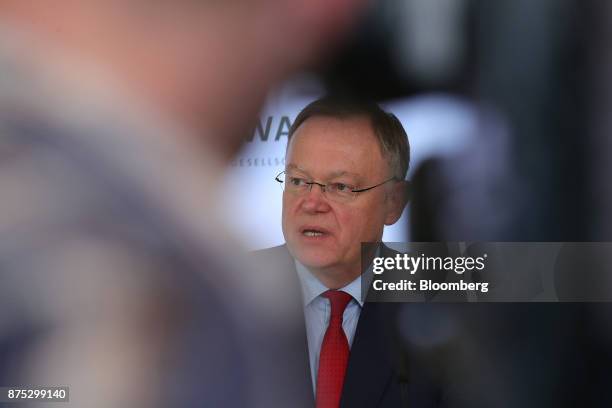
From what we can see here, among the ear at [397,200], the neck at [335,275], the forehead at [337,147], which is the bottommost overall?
the neck at [335,275]

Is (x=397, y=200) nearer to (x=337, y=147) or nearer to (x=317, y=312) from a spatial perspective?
(x=337, y=147)

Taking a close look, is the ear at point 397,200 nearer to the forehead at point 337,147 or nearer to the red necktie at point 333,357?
the forehead at point 337,147

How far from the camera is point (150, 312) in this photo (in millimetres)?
2342

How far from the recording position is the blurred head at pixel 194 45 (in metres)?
2.32

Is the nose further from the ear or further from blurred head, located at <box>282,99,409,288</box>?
the ear

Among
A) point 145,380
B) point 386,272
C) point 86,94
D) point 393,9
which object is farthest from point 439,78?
point 145,380

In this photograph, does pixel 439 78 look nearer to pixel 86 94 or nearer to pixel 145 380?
pixel 86 94

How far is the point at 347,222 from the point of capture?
7.52 ft

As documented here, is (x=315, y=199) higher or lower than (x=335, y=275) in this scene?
higher

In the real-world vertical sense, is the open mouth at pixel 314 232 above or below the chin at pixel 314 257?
above

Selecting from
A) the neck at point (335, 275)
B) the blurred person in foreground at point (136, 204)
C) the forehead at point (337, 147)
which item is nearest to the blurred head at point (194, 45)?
the blurred person in foreground at point (136, 204)

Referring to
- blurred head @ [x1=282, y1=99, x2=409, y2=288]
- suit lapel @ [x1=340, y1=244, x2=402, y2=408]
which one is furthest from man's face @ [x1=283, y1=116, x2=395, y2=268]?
suit lapel @ [x1=340, y1=244, x2=402, y2=408]

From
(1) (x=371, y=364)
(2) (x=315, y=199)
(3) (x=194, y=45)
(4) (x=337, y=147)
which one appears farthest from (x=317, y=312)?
(3) (x=194, y=45)

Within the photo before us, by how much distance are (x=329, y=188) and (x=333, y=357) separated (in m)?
0.46
